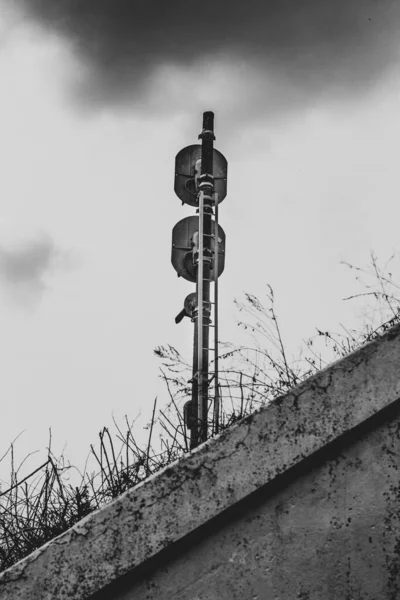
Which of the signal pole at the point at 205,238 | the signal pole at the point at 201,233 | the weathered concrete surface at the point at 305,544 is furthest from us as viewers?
the signal pole at the point at 201,233

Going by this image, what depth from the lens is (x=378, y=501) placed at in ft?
5.05

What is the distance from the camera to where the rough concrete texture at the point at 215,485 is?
151 centimetres

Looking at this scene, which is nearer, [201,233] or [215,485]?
[215,485]

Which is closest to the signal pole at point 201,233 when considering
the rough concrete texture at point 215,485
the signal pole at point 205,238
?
the signal pole at point 205,238

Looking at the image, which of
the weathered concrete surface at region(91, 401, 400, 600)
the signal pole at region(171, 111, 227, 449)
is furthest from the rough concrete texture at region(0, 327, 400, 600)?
the signal pole at region(171, 111, 227, 449)

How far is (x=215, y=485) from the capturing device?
1.55 m

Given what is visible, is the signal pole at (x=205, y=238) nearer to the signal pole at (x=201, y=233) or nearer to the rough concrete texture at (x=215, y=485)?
the signal pole at (x=201, y=233)

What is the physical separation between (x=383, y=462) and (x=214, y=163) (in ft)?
22.4

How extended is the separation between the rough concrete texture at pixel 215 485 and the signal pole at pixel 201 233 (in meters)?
5.21

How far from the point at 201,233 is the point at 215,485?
19.6 feet

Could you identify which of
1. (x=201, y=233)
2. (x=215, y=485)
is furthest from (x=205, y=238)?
(x=215, y=485)

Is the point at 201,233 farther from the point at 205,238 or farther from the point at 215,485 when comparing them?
the point at 215,485

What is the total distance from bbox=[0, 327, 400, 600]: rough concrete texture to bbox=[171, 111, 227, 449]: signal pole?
5212 mm

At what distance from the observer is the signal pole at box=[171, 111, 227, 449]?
23.8ft
